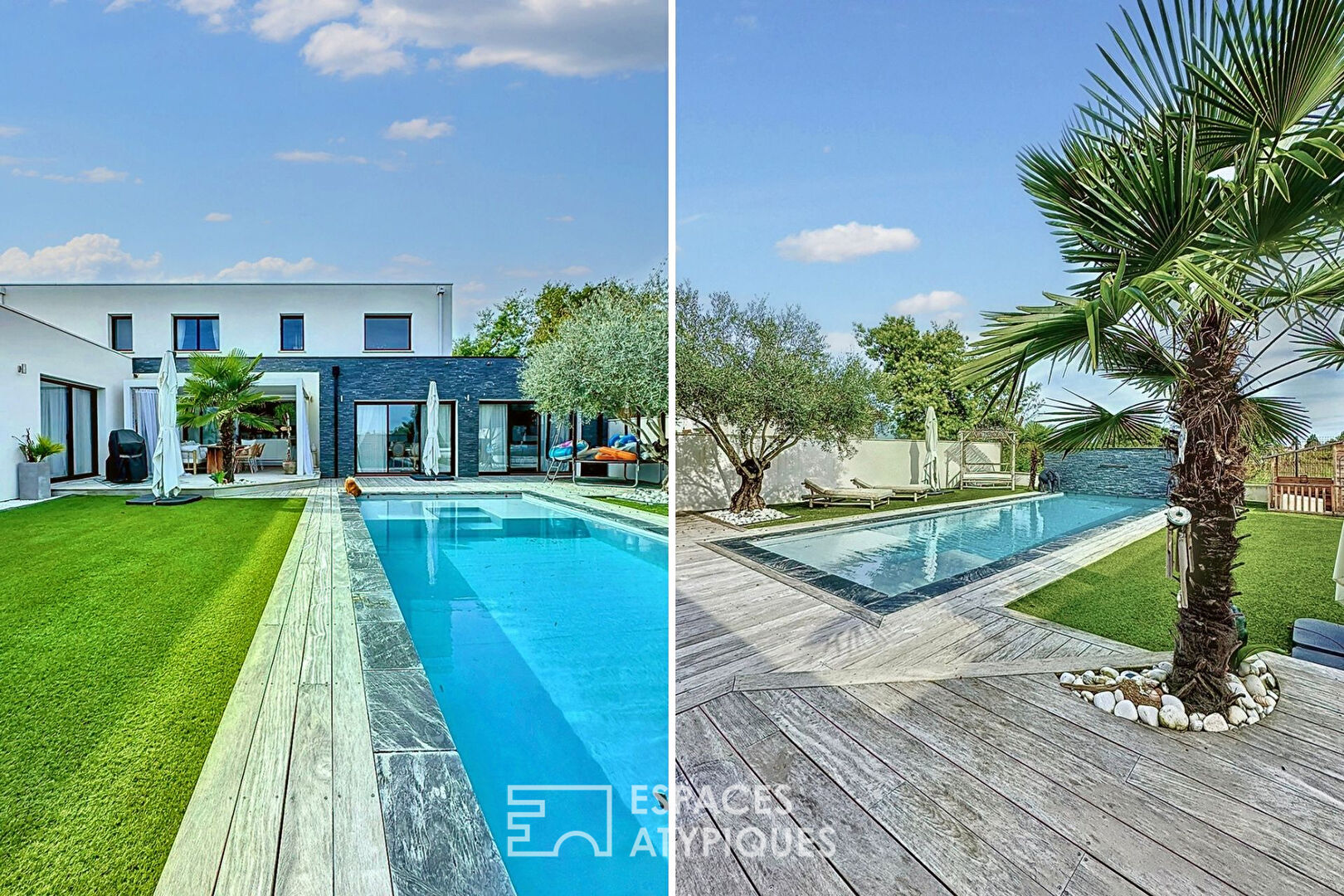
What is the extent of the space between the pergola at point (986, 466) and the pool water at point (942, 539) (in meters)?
0.23

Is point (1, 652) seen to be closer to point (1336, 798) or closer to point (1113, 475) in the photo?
point (1336, 798)

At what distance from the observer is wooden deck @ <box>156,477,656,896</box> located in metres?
1.75

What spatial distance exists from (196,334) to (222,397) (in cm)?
496

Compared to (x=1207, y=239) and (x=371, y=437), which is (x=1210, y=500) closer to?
(x=1207, y=239)

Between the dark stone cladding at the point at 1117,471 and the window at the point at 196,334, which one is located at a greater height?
the window at the point at 196,334

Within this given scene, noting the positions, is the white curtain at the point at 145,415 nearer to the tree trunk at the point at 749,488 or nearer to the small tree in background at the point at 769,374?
the small tree in background at the point at 769,374

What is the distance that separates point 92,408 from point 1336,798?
1713cm

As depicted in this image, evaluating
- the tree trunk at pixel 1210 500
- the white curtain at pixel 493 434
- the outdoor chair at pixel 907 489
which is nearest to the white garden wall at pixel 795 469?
the outdoor chair at pixel 907 489

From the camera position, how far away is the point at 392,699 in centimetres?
288

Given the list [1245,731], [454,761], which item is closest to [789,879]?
[454,761]

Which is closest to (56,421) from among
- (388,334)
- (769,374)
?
(388,334)

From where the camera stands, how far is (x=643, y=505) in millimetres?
10180

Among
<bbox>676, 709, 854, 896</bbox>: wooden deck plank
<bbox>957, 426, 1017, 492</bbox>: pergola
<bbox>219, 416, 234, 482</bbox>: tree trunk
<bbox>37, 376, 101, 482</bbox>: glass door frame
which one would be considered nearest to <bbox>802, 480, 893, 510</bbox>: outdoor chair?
<bbox>957, 426, 1017, 492</bbox>: pergola

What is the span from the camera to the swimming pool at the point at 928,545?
5.15 meters
